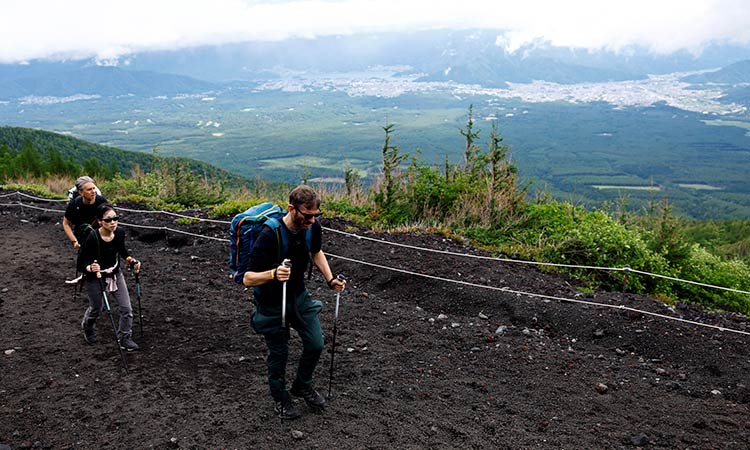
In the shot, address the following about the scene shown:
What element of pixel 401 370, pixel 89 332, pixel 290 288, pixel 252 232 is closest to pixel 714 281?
pixel 401 370

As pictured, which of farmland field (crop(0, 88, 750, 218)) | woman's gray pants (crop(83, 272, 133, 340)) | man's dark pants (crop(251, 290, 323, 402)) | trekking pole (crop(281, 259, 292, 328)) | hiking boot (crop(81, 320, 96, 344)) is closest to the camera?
trekking pole (crop(281, 259, 292, 328))

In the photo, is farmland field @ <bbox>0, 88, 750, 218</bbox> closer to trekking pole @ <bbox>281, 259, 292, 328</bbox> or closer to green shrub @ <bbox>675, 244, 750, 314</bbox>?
green shrub @ <bbox>675, 244, 750, 314</bbox>

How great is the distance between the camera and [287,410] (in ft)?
16.3

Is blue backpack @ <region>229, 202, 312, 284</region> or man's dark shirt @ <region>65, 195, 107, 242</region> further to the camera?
man's dark shirt @ <region>65, 195, 107, 242</region>

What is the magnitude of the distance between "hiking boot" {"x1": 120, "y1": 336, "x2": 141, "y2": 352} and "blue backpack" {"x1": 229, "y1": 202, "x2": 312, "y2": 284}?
2655mm

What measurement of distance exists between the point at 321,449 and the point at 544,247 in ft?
21.5

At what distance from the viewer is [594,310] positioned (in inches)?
289

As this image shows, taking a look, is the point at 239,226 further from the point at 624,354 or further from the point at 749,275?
the point at 749,275

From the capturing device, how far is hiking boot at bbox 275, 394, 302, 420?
4.94m

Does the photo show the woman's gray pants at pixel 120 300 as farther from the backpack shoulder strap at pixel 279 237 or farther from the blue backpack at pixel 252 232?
the backpack shoulder strap at pixel 279 237

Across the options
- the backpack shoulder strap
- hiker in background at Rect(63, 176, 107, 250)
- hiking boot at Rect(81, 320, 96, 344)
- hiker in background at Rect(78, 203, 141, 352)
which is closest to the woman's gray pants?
hiker in background at Rect(78, 203, 141, 352)

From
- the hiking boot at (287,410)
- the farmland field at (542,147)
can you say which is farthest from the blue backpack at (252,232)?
the farmland field at (542,147)

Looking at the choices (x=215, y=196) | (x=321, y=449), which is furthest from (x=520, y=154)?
(x=321, y=449)

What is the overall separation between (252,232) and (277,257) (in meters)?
0.31
